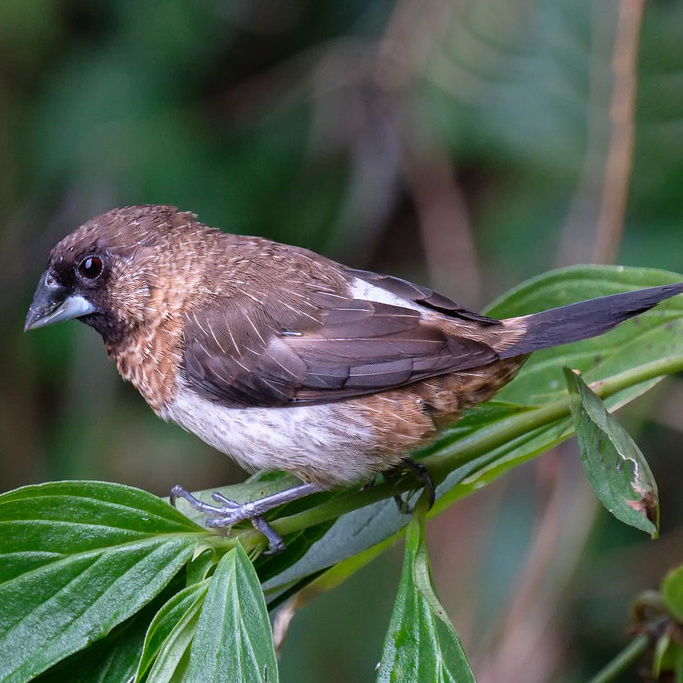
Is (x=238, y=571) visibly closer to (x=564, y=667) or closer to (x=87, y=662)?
(x=87, y=662)

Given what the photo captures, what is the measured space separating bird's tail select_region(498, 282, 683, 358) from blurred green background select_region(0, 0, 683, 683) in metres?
1.82

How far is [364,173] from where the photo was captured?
508 centimetres

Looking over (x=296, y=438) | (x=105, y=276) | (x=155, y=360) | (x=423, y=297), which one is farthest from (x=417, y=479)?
(x=105, y=276)

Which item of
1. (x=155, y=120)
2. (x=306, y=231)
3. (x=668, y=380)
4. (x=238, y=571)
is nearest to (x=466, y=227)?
(x=306, y=231)

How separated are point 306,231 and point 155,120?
38.8 inches

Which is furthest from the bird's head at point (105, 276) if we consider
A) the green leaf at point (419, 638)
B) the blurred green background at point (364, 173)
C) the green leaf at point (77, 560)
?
the blurred green background at point (364, 173)

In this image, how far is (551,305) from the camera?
8.30ft

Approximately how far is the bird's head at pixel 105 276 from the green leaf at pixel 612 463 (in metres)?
1.33

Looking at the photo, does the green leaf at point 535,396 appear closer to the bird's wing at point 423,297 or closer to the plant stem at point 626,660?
the bird's wing at point 423,297

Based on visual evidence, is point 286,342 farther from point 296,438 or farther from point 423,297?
point 423,297

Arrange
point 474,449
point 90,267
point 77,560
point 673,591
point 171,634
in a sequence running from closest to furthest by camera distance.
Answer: point 171,634 < point 77,560 < point 474,449 < point 673,591 < point 90,267

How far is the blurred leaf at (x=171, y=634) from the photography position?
1.78 metres

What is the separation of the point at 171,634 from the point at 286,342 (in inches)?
34.6

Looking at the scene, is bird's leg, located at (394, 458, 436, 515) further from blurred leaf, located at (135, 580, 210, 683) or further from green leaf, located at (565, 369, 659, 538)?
blurred leaf, located at (135, 580, 210, 683)
